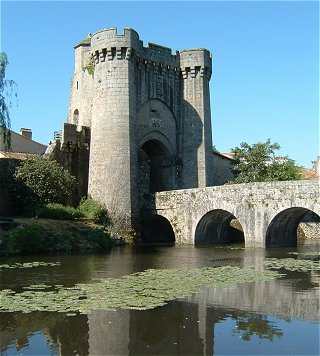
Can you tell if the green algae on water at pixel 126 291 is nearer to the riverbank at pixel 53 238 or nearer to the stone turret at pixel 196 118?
the riverbank at pixel 53 238

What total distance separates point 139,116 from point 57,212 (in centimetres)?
1022

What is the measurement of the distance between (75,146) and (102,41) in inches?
290

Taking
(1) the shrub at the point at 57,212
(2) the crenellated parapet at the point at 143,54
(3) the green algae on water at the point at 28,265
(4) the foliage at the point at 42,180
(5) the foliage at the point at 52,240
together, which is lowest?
(3) the green algae on water at the point at 28,265

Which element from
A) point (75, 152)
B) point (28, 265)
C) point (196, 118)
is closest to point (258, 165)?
point (196, 118)

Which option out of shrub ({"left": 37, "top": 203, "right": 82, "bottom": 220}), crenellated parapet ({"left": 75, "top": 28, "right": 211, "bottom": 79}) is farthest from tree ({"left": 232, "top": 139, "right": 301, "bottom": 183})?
shrub ({"left": 37, "top": 203, "right": 82, "bottom": 220})

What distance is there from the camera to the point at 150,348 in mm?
7828

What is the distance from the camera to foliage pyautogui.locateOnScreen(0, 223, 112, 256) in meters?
22.6

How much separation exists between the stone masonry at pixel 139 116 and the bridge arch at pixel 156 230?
1.24m

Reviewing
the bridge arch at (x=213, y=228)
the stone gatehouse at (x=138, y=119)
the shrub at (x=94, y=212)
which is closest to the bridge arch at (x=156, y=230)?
the stone gatehouse at (x=138, y=119)

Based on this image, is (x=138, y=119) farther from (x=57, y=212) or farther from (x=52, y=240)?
(x=52, y=240)

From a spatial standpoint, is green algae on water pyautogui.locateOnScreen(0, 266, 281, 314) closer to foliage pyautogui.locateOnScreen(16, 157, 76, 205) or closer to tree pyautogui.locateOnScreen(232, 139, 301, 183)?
foliage pyautogui.locateOnScreen(16, 157, 76, 205)

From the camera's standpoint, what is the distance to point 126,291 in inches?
493

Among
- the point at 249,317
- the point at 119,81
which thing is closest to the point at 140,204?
the point at 119,81

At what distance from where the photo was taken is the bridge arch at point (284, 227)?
25.8 m
